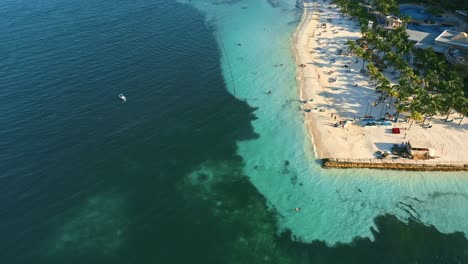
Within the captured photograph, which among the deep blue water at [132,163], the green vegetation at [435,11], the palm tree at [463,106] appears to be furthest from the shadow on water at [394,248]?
the green vegetation at [435,11]

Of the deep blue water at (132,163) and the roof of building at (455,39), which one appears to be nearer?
the deep blue water at (132,163)

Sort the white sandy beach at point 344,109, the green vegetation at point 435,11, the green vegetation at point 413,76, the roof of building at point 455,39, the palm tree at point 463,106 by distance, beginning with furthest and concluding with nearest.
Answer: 1. the green vegetation at point 435,11
2. the roof of building at point 455,39
3. the green vegetation at point 413,76
4. the palm tree at point 463,106
5. the white sandy beach at point 344,109

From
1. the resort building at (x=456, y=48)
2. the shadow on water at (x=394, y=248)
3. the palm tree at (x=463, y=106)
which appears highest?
the resort building at (x=456, y=48)

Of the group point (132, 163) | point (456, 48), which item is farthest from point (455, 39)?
point (132, 163)

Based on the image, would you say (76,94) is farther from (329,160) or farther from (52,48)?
(329,160)

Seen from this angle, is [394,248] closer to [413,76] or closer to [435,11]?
[413,76]

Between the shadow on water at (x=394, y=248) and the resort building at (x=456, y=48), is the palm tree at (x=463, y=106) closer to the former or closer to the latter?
the resort building at (x=456, y=48)

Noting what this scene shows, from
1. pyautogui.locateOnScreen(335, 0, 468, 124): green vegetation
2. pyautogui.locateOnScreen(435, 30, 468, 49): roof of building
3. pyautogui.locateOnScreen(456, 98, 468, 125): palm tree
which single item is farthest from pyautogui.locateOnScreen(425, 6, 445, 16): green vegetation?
pyautogui.locateOnScreen(456, 98, 468, 125): palm tree

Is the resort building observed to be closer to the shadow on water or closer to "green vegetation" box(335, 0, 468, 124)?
"green vegetation" box(335, 0, 468, 124)

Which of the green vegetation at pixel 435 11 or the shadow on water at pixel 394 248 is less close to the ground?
the green vegetation at pixel 435 11
